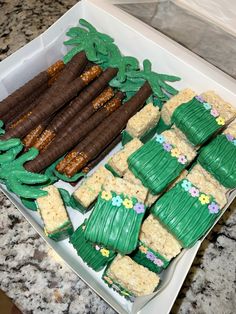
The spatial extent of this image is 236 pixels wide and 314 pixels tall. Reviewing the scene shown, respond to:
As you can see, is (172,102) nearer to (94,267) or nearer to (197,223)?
(197,223)

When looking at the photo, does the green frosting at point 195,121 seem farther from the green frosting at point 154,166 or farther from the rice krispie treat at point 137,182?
the rice krispie treat at point 137,182

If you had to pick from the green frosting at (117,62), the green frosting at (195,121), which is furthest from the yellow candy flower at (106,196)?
the green frosting at (117,62)

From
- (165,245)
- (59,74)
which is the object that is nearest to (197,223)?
(165,245)

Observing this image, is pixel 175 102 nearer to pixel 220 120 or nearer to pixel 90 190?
pixel 220 120

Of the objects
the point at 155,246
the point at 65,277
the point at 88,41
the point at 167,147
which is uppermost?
the point at 88,41

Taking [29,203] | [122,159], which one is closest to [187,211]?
[122,159]

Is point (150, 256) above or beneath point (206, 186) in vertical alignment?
beneath
